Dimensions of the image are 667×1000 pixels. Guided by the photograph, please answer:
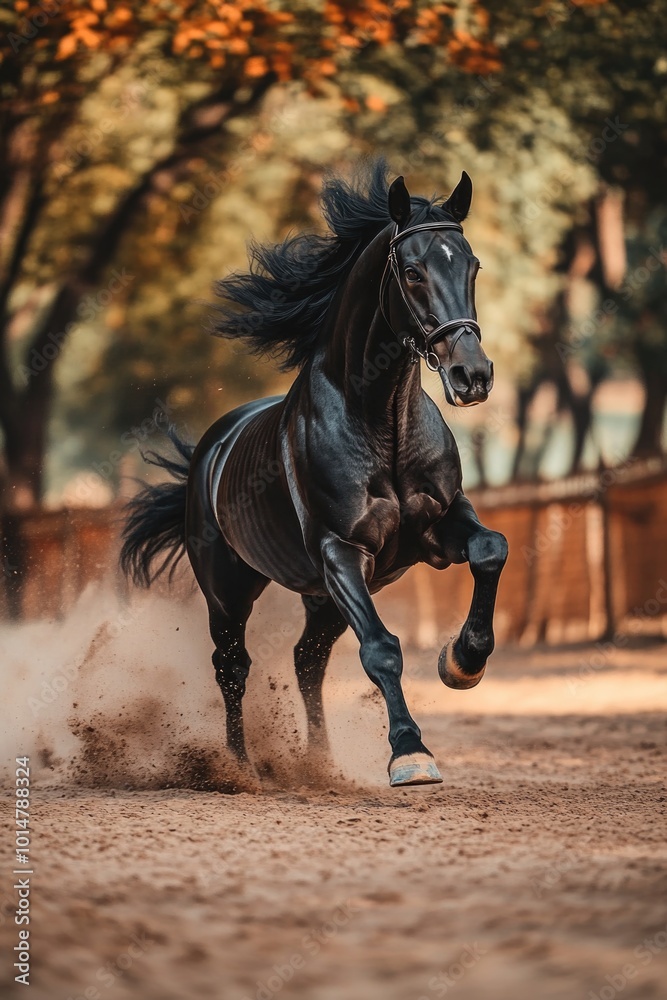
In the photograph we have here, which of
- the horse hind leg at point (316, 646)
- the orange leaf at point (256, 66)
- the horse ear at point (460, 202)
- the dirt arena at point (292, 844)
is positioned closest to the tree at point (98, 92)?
the orange leaf at point (256, 66)

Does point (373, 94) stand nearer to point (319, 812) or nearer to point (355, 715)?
point (355, 715)

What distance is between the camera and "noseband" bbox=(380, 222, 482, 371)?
14.4 feet

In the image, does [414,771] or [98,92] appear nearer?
[414,771]

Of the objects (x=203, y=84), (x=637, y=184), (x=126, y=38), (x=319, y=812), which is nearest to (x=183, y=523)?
(x=319, y=812)

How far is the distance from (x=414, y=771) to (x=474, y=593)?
2.83ft

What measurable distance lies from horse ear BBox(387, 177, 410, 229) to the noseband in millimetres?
51

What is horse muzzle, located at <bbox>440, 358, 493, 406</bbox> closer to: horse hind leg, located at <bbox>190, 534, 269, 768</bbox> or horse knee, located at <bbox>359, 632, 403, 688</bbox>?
horse knee, located at <bbox>359, 632, 403, 688</bbox>

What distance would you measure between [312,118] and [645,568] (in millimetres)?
6752

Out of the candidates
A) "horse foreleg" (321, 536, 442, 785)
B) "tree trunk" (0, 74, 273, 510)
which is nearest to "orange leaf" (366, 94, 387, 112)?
"tree trunk" (0, 74, 273, 510)

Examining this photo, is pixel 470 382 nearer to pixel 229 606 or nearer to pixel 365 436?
pixel 365 436

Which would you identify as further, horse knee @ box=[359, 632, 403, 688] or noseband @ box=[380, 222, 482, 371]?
horse knee @ box=[359, 632, 403, 688]

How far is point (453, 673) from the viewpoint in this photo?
5.07m

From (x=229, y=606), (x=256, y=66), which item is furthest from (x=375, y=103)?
(x=229, y=606)

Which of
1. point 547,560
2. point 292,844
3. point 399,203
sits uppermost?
point 399,203
